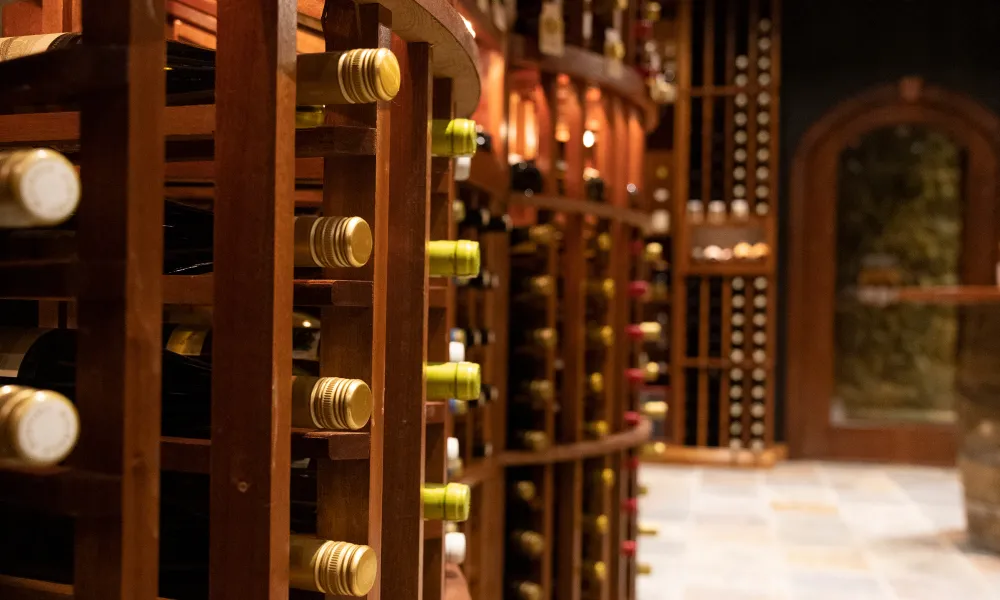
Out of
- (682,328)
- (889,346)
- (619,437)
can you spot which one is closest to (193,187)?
(619,437)

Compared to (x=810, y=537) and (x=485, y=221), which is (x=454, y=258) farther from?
(x=810, y=537)

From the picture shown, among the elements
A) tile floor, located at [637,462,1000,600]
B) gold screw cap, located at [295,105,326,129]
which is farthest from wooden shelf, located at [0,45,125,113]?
tile floor, located at [637,462,1000,600]

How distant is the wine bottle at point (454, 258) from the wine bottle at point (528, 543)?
4.85 feet

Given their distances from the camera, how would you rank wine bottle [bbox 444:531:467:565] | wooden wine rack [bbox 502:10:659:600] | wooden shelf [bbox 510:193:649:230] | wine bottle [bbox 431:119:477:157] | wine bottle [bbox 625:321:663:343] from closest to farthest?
wine bottle [bbox 431:119:477:157] → wine bottle [bbox 444:531:467:565] → wooden shelf [bbox 510:193:649:230] → wooden wine rack [bbox 502:10:659:600] → wine bottle [bbox 625:321:663:343]

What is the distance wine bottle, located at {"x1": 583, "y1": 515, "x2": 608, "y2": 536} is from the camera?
2629 millimetres

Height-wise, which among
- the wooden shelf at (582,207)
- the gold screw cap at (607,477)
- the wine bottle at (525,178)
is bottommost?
the gold screw cap at (607,477)

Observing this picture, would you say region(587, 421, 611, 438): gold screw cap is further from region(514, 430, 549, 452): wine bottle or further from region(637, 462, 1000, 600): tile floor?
region(637, 462, 1000, 600): tile floor

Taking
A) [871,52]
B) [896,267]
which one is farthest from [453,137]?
[896,267]

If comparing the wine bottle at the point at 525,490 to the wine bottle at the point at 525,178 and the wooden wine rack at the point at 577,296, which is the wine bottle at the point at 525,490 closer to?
the wooden wine rack at the point at 577,296

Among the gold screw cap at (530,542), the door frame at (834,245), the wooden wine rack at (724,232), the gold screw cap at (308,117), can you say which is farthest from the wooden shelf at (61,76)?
the door frame at (834,245)

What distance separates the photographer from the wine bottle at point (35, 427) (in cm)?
53

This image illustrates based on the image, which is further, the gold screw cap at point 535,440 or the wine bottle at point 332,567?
the gold screw cap at point 535,440

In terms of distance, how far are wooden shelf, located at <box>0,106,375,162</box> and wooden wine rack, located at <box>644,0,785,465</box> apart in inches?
244

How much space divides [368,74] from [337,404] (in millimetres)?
245
